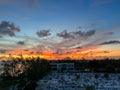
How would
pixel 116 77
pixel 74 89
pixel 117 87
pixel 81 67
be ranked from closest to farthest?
pixel 74 89
pixel 117 87
pixel 116 77
pixel 81 67

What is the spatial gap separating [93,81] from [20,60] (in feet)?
Result: 55.8

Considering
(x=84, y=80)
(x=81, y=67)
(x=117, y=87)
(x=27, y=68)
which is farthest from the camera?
(x=81, y=67)

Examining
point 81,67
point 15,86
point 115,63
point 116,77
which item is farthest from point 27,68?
point 115,63

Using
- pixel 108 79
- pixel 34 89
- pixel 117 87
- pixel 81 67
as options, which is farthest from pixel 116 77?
pixel 81 67

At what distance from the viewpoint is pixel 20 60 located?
53656 millimetres

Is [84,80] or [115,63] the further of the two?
[115,63]

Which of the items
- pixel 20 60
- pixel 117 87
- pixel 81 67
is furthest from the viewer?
pixel 81 67

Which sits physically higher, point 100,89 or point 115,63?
point 115,63

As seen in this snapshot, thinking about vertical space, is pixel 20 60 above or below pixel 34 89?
above

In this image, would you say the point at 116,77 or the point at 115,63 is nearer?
the point at 116,77

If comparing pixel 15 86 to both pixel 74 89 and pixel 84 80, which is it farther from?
pixel 84 80

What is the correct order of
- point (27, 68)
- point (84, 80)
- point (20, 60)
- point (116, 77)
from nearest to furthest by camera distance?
1. point (84, 80)
2. point (116, 77)
3. point (27, 68)
4. point (20, 60)

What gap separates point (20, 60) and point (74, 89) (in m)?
20.5

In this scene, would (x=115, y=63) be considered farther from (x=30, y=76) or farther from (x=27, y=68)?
(x=30, y=76)
